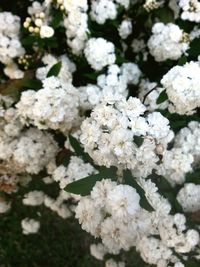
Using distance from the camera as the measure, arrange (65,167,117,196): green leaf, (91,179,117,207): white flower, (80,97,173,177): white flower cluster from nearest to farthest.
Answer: (80,97,173,177): white flower cluster → (91,179,117,207): white flower → (65,167,117,196): green leaf

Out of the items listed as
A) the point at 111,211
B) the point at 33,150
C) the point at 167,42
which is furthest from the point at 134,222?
the point at 167,42

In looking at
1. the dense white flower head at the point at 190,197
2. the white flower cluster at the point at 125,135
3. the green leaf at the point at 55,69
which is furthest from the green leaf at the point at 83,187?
the green leaf at the point at 55,69

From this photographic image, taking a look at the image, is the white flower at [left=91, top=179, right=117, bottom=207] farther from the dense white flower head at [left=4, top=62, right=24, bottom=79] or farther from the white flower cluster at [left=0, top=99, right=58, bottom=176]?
the dense white flower head at [left=4, top=62, right=24, bottom=79]

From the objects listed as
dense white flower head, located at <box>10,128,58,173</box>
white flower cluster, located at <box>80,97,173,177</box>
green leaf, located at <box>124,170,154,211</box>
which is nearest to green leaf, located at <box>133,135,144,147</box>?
white flower cluster, located at <box>80,97,173,177</box>

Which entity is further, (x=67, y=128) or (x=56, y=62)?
(x=56, y=62)

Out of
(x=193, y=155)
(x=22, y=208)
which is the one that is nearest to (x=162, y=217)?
(x=193, y=155)

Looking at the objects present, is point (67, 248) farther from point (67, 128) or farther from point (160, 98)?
point (160, 98)

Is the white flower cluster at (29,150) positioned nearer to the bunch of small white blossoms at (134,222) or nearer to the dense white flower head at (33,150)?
the dense white flower head at (33,150)
